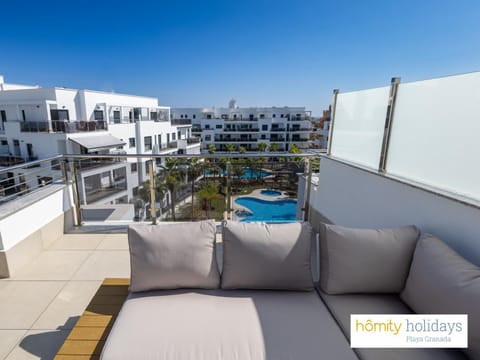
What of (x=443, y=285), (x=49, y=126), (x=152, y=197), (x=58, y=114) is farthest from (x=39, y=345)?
(x=58, y=114)

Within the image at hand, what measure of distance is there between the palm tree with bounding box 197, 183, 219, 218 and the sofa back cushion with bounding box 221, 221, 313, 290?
195cm

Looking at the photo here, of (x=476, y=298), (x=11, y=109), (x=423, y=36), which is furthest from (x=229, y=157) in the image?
(x=11, y=109)

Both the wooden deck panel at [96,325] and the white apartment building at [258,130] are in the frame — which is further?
the white apartment building at [258,130]

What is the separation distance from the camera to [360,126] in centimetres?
257

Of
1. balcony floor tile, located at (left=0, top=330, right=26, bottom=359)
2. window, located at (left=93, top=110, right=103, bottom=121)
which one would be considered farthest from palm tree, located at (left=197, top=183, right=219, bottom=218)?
window, located at (left=93, top=110, right=103, bottom=121)

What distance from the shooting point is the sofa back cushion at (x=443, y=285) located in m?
1.00

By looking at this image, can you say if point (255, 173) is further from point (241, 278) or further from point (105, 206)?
point (241, 278)

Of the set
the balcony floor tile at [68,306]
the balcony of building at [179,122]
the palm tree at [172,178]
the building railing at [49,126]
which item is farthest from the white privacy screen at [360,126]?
the balcony of building at [179,122]

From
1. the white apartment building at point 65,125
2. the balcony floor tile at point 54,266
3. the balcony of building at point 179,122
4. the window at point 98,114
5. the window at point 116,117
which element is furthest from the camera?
the balcony of building at point 179,122

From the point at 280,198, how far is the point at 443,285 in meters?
Answer: 2.81

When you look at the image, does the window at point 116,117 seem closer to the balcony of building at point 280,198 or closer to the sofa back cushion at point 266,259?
the balcony of building at point 280,198

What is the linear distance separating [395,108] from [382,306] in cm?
164

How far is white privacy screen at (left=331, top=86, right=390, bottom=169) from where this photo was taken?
89.7 inches

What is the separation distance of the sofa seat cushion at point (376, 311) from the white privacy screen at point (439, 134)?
809 mm
